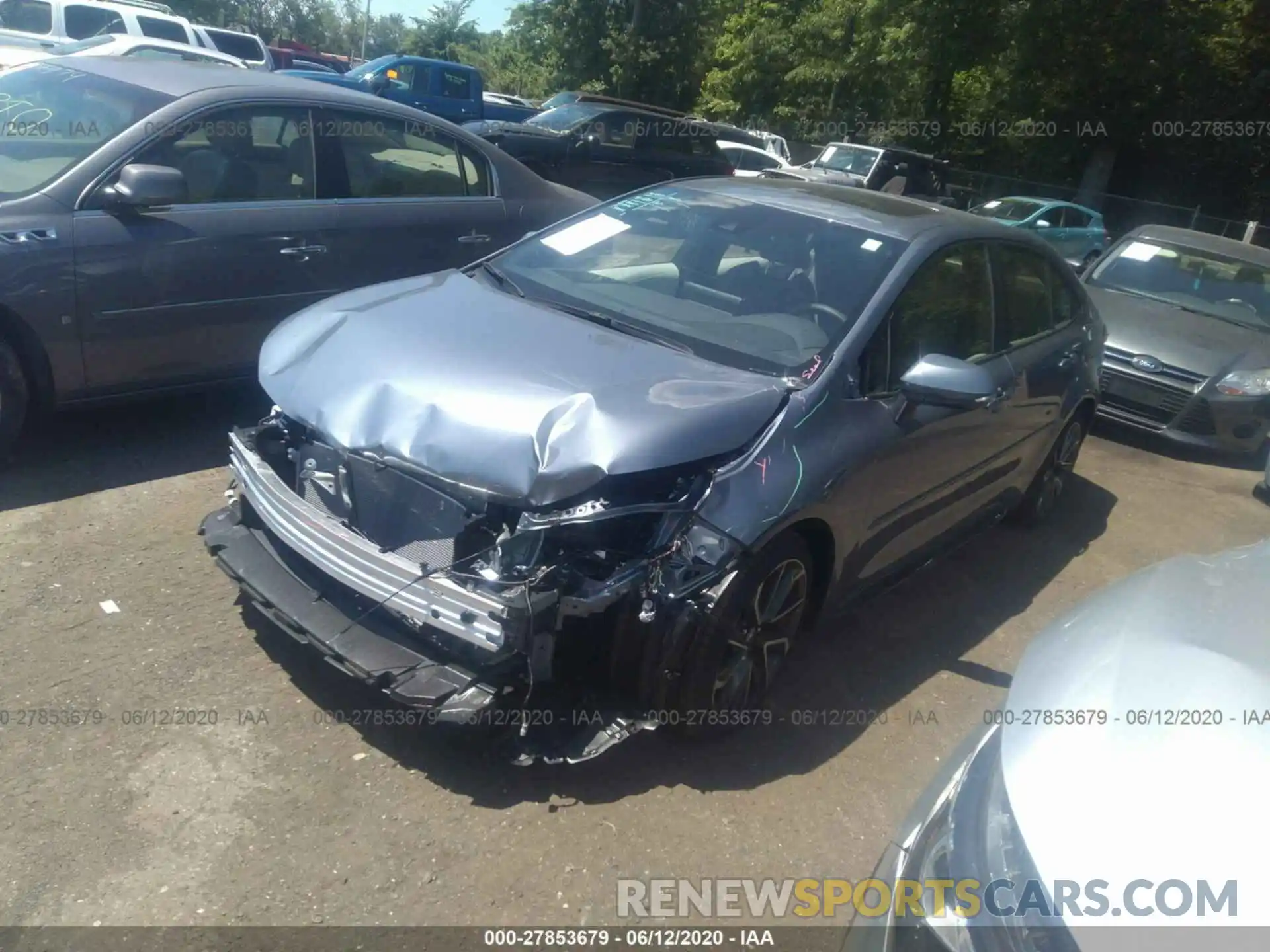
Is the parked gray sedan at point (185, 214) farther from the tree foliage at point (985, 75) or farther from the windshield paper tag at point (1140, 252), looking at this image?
the tree foliage at point (985, 75)

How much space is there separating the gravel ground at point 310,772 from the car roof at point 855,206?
1.50 m

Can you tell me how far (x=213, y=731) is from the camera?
3186 mm

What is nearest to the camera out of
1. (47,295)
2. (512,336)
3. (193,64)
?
(512,336)

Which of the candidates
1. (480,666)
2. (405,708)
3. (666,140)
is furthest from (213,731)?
(666,140)

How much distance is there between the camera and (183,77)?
5094mm

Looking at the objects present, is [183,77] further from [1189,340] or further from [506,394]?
[1189,340]

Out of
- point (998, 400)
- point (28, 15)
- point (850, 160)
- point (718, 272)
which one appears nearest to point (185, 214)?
point (718, 272)

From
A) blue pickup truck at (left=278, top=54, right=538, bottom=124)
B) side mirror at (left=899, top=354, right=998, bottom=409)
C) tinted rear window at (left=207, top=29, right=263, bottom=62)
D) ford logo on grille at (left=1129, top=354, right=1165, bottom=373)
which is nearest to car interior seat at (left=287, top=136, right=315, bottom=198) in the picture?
side mirror at (left=899, top=354, right=998, bottom=409)

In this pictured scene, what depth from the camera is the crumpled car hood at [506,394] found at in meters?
2.95

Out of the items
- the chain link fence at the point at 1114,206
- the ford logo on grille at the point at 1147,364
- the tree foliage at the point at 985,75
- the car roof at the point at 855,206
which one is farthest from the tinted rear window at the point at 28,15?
the tree foliage at the point at 985,75

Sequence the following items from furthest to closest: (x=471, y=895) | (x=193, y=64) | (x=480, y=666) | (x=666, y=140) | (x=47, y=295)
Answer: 1. (x=666, y=140)
2. (x=193, y=64)
3. (x=47, y=295)
4. (x=480, y=666)
5. (x=471, y=895)

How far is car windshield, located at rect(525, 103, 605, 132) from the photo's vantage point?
14414 mm

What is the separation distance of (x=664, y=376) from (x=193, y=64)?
151 inches

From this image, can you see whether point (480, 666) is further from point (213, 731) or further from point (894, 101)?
point (894, 101)
